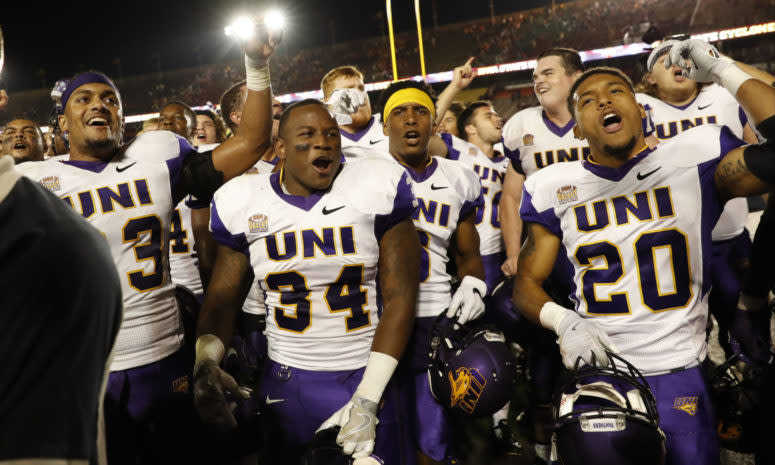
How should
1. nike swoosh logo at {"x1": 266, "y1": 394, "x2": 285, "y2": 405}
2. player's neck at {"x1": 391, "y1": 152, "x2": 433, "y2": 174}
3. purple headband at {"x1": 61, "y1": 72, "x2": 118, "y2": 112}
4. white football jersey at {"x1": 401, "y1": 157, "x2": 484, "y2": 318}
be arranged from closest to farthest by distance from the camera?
nike swoosh logo at {"x1": 266, "y1": 394, "x2": 285, "y2": 405} < purple headband at {"x1": 61, "y1": 72, "x2": 118, "y2": 112} < white football jersey at {"x1": 401, "y1": 157, "x2": 484, "y2": 318} < player's neck at {"x1": 391, "y1": 152, "x2": 433, "y2": 174}

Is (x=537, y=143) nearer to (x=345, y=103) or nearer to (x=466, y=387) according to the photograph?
(x=345, y=103)

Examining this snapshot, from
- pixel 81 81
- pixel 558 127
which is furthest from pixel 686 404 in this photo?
pixel 81 81

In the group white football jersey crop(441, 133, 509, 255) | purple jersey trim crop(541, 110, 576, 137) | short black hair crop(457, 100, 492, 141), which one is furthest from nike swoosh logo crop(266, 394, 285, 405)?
short black hair crop(457, 100, 492, 141)

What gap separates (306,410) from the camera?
2.31 metres

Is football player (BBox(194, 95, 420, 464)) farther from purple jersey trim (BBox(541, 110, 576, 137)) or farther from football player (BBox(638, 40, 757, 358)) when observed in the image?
purple jersey trim (BBox(541, 110, 576, 137))

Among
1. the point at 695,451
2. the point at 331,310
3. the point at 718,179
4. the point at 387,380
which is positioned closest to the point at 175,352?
the point at 331,310

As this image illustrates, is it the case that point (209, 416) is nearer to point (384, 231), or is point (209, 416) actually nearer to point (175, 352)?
point (175, 352)

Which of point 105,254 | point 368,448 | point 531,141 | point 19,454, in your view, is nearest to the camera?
point 19,454

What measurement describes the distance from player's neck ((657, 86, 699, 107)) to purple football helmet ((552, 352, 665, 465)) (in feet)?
8.71

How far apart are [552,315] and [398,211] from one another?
2.53ft

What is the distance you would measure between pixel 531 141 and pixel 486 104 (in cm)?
194

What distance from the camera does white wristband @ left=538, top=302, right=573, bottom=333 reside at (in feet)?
7.88

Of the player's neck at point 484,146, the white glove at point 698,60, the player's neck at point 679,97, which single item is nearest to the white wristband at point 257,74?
the white glove at point 698,60

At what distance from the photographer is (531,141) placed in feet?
13.2
